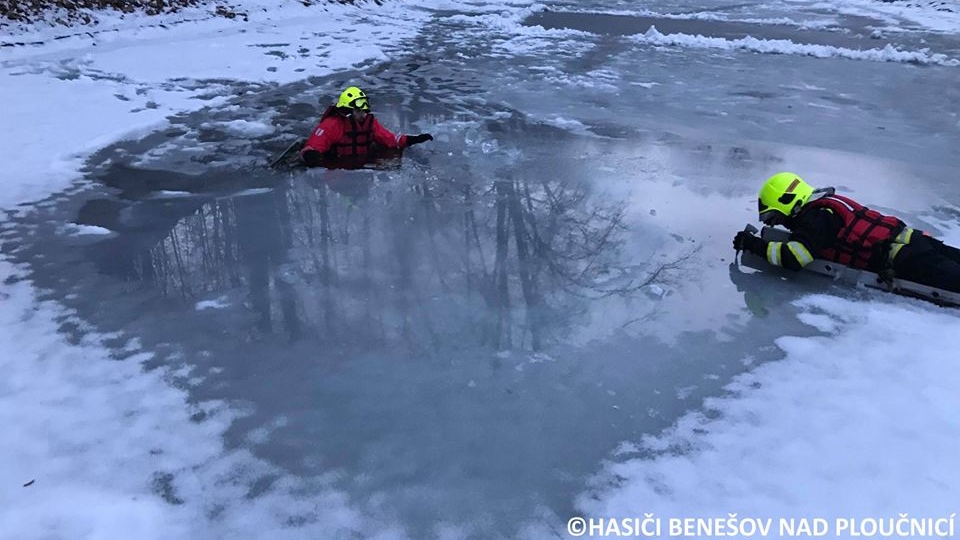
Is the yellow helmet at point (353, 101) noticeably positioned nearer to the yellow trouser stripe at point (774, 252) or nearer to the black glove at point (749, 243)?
the black glove at point (749, 243)

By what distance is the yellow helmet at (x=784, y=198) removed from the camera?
461cm

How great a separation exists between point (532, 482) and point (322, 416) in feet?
3.18

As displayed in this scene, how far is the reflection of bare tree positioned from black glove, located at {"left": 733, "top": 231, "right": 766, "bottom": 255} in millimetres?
562

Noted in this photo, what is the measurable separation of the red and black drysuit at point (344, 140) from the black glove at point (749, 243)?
3.28m

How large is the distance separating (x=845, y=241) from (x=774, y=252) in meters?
0.46

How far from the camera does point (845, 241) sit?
4457mm

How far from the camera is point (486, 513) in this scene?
8.65 ft

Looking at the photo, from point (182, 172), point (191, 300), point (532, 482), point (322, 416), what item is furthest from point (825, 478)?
point (182, 172)

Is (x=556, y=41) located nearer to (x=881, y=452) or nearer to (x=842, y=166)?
(x=842, y=166)

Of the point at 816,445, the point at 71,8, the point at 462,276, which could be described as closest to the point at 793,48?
the point at 462,276

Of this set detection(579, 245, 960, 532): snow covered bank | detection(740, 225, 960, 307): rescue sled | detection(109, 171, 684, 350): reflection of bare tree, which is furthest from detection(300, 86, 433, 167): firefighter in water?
detection(579, 245, 960, 532): snow covered bank

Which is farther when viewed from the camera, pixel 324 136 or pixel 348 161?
pixel 348 161

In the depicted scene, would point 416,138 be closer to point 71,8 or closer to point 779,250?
point 779,250

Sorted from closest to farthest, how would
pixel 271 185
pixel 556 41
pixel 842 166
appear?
pixel 271 185, pixel 842 166, pixel 556 41
